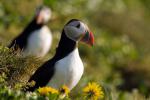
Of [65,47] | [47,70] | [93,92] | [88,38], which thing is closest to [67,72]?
[47,70]

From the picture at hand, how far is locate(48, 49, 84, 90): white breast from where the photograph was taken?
803 centimetres

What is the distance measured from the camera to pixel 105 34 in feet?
64.6

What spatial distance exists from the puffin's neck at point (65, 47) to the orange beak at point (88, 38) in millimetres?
133

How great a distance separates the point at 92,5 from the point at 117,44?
397cm

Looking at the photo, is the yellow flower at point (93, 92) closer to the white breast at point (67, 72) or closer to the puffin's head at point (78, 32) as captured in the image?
the white breast at point (67, 72)

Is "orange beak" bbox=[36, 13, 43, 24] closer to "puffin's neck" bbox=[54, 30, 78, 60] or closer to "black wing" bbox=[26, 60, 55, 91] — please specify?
"puffin's neck" bbox=[54, 30, 78, 60]

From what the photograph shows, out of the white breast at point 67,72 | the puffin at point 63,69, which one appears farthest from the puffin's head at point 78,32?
the white breast at point 67,72

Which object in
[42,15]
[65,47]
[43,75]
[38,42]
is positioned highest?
[65,47]

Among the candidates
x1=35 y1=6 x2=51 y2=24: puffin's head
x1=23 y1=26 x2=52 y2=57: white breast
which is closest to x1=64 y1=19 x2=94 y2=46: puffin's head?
x1=23 y1=26 x2=52 y2=57: white breast

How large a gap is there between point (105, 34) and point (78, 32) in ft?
36.9

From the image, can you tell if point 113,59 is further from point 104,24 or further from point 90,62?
point 104,24

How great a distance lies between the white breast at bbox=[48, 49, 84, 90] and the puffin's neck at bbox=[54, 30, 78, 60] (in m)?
0.11

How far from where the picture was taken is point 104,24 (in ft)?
70.8

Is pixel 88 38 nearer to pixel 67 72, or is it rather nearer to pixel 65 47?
pixel 65 47
